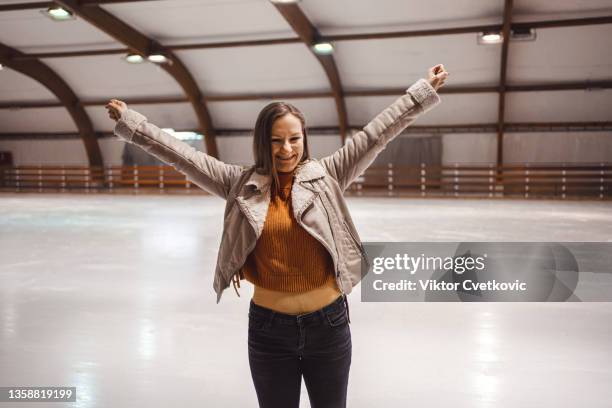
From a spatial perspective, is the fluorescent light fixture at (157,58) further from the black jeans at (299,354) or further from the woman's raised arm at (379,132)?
the black jeans at (299,354)

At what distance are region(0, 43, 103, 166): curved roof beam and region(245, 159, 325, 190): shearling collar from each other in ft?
63.7

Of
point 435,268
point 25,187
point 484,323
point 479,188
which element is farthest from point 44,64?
point 484,323

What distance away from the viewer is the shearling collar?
1.65 metres

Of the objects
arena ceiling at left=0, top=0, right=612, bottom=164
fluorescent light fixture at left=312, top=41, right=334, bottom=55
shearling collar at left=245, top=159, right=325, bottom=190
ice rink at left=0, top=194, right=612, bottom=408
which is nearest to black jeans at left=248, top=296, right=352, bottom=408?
shearling collar at left=245, top=159, right=325, bottom=190

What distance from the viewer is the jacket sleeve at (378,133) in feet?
5.90

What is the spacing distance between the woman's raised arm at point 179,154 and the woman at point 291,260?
99 mm

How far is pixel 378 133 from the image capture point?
1.79 m

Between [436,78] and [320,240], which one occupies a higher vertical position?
[436,78]

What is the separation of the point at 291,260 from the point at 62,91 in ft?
70.8

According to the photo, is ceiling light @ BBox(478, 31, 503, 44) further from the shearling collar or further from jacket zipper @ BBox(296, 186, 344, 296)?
jacket zipper @ BBox(296, 186, 344, 296)

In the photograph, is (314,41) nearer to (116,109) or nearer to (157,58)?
(157,58)

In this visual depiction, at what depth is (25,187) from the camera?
2353 centimetres

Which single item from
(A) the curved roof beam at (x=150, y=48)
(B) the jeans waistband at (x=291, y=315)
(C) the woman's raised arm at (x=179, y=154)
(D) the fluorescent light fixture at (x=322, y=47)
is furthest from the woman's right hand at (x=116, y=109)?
Result: (D) the fluorescent light fixture at (x=322, y=47)

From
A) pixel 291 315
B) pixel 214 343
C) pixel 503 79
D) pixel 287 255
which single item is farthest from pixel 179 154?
pixel 503 79
